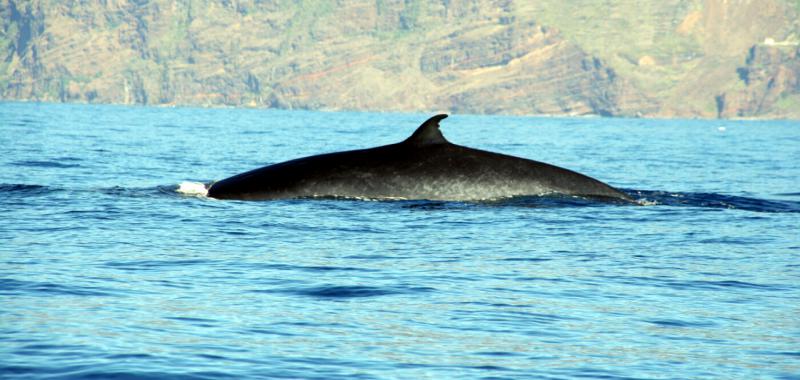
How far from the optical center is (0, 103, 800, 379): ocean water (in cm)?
847

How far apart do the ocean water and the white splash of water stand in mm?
415

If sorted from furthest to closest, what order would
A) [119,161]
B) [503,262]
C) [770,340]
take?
1. [119,161]
2. [503,262]
3. [770,340]

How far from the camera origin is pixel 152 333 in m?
9.03

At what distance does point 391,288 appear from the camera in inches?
451

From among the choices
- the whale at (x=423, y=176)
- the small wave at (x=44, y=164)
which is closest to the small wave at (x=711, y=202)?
the whale at (x=423, y=176)

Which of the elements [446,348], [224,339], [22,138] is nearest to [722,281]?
[446,348]

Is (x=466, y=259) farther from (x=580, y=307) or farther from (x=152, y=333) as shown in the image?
(x=152, y=333)

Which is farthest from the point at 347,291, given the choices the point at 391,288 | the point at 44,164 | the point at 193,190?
the point at 44,164

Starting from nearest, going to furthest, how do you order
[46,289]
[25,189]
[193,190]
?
1. [46,289]
2. [25,189]
3. [193,190]

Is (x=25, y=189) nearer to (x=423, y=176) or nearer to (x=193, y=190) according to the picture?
(x=193, y=190)

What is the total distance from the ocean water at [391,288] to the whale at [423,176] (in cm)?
23

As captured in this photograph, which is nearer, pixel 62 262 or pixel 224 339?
pixel 224 339

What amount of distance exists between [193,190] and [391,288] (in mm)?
9950

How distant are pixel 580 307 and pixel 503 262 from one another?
2626 mm
